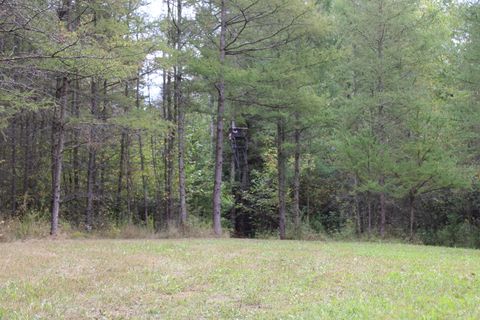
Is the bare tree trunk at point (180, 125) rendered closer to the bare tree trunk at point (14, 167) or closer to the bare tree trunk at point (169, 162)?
the bare tree trunk at point (169, 162)

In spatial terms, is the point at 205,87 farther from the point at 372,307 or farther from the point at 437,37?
the point at 372,307

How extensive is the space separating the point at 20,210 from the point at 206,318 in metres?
13.6

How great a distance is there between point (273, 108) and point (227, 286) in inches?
474

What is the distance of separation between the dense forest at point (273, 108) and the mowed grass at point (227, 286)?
20.4ft

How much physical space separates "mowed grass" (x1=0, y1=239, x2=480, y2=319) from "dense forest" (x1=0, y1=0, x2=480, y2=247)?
6.23 m

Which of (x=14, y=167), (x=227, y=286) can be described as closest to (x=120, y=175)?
(x=14, y=167)

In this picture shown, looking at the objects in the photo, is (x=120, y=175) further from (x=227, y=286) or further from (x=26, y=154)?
(x=227, y=286)

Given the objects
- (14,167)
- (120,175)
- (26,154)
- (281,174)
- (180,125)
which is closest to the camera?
(14,167)

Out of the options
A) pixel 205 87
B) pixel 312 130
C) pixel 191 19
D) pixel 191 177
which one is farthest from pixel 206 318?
pixel 191 177

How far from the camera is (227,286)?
6.82 meters

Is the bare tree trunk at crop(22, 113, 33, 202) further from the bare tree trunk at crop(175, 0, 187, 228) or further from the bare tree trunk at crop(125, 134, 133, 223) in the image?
the bare tree trunk at crop(175, 0, 187, 228)

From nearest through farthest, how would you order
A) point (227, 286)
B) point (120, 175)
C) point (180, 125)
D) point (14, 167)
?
point (227, 286), point (14, 167), point (180, 125), point (120, 175)

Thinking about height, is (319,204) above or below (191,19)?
below

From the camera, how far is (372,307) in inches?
218
